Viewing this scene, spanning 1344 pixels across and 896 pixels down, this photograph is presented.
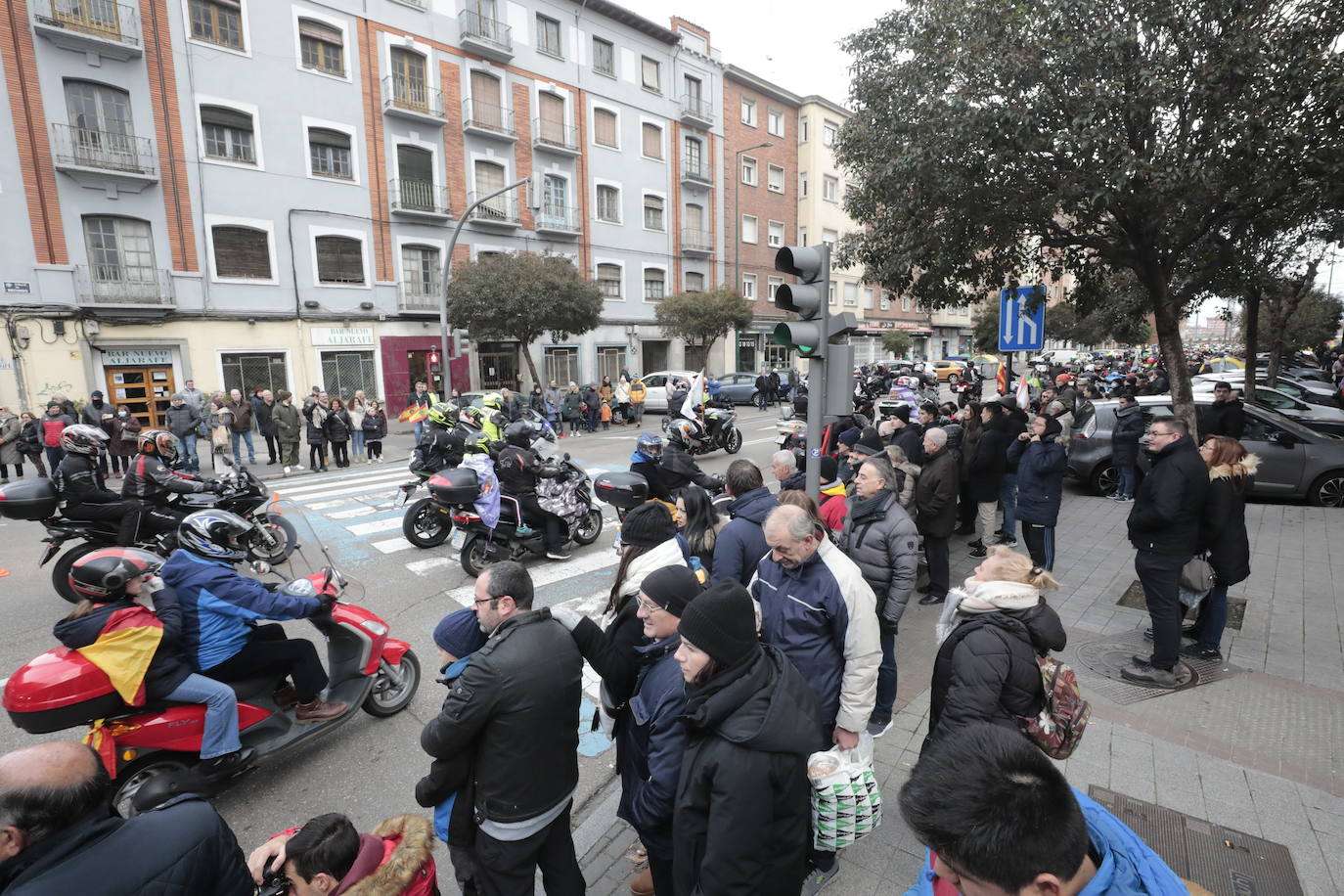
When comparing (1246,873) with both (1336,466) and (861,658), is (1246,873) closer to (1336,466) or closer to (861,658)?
(861,658)

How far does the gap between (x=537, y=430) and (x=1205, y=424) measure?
366 inches

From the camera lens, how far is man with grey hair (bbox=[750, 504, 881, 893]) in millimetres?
2939

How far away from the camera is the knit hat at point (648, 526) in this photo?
134 inches

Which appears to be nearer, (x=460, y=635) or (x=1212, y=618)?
(x=460, y=635)

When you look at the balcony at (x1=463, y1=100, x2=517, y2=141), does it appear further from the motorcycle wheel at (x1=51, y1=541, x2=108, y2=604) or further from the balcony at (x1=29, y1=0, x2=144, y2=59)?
the motorcycle wheel at (x1=51, y1=541, x2=108, y2=604)

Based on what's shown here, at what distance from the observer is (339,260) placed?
21.4 meters

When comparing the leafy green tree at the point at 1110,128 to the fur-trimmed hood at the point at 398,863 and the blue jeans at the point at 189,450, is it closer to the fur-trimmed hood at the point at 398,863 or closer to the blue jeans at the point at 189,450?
the fur-trimmed hood at the point at 398,863

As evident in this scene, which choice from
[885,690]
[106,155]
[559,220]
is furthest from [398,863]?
[559,220]

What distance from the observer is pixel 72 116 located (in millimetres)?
16719

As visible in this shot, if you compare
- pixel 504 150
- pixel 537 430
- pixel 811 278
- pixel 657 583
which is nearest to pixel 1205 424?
pixel 811 278

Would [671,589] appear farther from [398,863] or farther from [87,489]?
[87,489]

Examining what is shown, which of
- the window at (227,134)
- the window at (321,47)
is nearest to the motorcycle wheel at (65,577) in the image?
the window at (227,134)

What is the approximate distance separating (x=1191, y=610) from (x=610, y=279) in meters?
26.2

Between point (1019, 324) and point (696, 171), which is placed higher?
point (696, 171)
